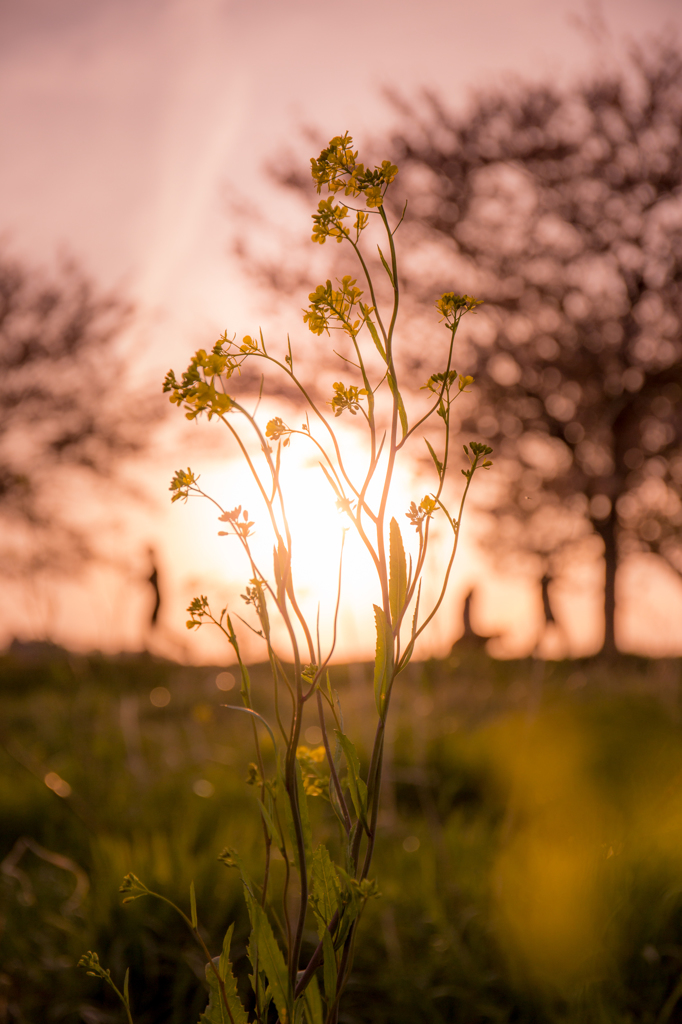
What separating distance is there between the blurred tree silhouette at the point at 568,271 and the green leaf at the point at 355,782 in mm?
8321

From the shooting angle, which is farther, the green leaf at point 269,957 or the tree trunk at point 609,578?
the tree trunk at point 609,578

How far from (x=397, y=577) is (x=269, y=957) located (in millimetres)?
568

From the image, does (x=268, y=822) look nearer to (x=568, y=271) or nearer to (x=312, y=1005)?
(x=312, y=1005)

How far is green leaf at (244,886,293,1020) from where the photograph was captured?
103cm

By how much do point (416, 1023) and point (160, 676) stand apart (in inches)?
303

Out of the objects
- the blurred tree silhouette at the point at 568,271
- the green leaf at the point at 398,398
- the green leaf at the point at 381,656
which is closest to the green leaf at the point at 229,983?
the green leaf at the point at 381,656

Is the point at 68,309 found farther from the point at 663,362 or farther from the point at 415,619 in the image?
the point at 415,619

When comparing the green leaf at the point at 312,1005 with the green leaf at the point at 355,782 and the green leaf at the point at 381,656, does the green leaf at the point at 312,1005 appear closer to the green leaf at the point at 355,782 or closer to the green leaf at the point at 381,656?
the green leaf at the point at 355,782

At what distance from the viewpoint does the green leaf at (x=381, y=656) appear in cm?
103

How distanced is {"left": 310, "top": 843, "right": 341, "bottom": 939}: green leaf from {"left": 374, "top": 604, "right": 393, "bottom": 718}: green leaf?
24cm

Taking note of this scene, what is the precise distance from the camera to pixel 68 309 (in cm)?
1402

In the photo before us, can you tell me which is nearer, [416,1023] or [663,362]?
[416,1023]

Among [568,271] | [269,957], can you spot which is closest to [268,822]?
[269,957]

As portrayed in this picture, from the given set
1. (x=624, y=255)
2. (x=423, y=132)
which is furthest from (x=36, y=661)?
(x=624, y=255)
